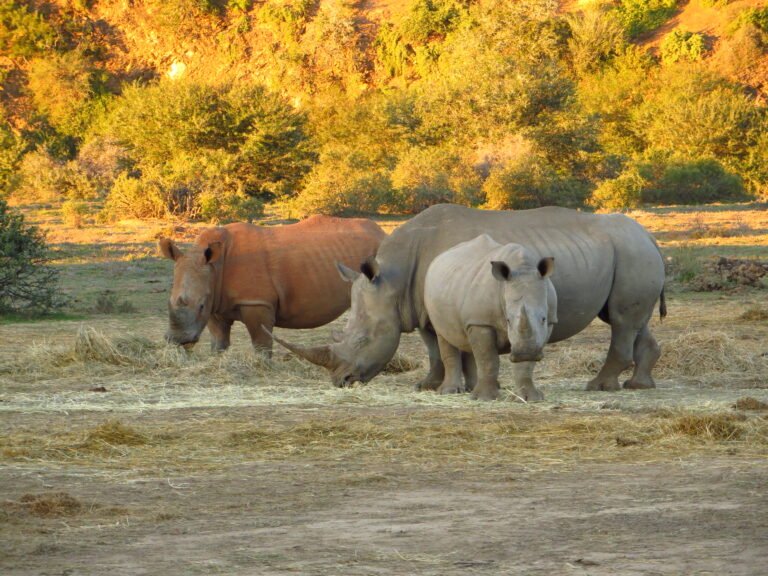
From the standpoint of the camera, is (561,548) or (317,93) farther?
(317,93)

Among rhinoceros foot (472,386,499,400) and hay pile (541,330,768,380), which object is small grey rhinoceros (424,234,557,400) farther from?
hay pile (541,330,768,380)

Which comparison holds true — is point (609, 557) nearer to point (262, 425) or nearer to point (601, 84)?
point (262, 425)

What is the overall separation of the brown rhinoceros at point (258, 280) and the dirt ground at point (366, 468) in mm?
492

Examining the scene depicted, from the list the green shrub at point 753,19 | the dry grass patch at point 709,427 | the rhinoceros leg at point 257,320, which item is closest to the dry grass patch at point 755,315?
the rhinoceros leg at point 257,320

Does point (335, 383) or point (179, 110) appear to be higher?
point (179, 110)

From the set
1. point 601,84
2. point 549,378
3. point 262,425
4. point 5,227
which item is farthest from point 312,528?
point 601,84

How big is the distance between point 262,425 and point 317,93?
51373mm

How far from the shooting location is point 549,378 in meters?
11.8

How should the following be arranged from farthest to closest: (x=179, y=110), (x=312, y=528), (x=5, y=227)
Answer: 1. (x=179, y=110)
2. (x=5, y=227)
3. (x=312, y=528)

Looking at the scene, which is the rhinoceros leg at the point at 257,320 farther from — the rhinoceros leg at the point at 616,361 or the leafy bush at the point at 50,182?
the leafy bush at the point at 50,182

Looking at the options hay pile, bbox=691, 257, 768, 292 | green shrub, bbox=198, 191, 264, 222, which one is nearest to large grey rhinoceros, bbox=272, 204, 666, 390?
hay pile, bbox=691, 257, 768, 292

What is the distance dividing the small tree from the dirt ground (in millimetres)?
4725

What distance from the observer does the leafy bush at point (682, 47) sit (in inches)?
2267

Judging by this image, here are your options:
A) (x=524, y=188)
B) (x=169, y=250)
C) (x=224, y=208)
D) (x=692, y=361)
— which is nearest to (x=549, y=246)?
(x=692, y=361)
